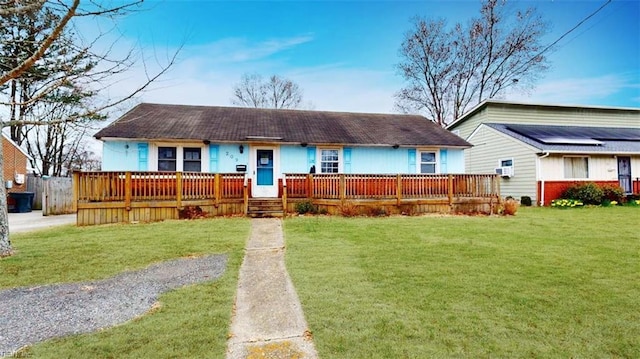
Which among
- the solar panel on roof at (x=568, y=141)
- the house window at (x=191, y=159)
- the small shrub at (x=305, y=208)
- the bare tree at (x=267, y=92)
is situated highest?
the bare tree at (x=267, y=92)

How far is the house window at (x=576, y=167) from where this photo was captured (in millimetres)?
15586

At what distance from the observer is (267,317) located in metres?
3.36

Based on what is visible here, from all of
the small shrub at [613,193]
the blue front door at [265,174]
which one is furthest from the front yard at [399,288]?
the small shrub at [613,193]

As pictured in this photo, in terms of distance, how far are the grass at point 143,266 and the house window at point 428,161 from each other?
872 centimetres

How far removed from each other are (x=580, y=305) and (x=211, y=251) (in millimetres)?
5566

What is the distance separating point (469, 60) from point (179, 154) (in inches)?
986

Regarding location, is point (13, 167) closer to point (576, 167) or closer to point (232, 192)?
point (232, 192)

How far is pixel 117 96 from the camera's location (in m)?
6.62

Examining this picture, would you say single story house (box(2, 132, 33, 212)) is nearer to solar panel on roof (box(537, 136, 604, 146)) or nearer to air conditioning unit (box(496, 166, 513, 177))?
air conditioning unit (box(496, 166, 513, 177))

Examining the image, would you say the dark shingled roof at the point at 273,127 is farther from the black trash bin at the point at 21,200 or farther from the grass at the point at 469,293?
the grass at the point at 469,293

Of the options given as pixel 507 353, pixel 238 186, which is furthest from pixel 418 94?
pixel 507 353

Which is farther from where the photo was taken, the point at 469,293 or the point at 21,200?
the point at 21,200

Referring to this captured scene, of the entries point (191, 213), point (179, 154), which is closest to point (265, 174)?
point (179, 154)

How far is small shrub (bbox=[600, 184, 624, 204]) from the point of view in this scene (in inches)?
600
